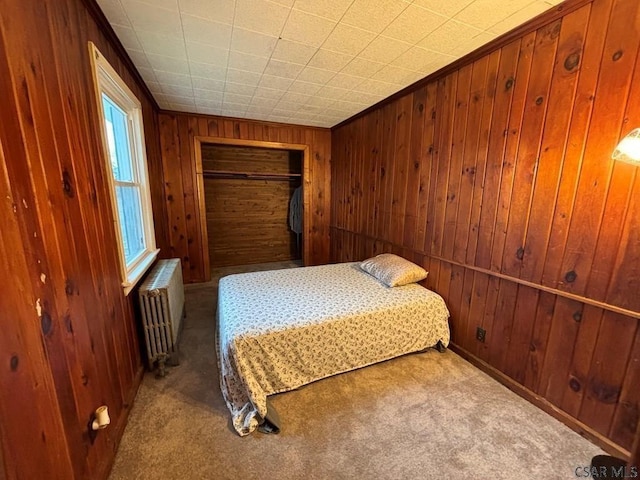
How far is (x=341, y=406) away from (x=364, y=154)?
285 cm

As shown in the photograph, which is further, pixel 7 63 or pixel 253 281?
pixel 253 281

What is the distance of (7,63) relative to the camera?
834mm

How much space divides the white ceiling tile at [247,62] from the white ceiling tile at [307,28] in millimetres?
388

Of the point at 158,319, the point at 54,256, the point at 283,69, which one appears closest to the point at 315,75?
the point at 283,69

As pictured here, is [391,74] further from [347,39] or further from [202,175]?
[202,175]

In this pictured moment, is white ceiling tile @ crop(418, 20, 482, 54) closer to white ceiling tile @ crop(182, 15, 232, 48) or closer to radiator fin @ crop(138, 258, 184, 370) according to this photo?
white ceiling tile @ crop(182, 15, 232, 48)

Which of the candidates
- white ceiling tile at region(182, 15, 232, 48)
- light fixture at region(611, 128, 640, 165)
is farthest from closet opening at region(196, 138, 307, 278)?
light fixture at region(611, 128, 640, 165)

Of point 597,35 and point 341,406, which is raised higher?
point 597,35

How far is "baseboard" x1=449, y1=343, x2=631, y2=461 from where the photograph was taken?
1.38 metres

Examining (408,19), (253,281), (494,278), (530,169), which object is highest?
(408,19)

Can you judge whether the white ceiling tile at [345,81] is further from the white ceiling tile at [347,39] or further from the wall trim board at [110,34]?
the wall trim board at [110,34]

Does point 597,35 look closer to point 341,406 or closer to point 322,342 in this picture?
point 322,342

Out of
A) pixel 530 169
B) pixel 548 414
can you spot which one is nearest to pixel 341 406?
pixel 548 414

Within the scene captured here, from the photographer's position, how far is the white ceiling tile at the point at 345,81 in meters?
2.37
